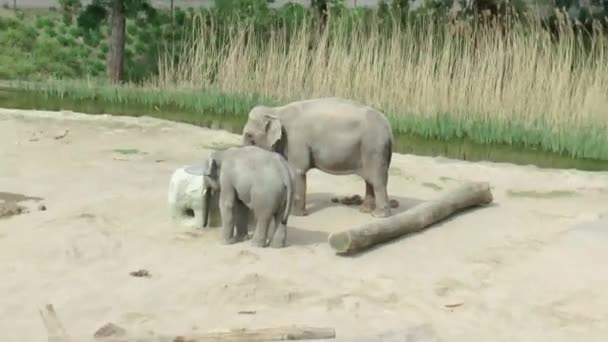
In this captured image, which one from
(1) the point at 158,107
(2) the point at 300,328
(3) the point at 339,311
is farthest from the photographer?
(1) the point at 158,107

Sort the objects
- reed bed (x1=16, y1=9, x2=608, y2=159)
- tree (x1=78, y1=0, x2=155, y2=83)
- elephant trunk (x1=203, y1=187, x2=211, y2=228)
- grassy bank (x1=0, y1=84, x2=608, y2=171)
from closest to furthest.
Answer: elephant trunk (x1=203, y1=187, x2=211, y2=228) → grassy bank (x1=0, y1=84, x2=608, y2=171) → reed bed (x1=16, y1=9, x2=608, y2=159) → tree (x1=78, y1=0, x2=155, y2=83)

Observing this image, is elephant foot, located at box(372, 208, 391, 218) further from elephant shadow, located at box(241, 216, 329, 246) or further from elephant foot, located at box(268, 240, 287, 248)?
elephant foot, located at box(268, 240, 287, 248)

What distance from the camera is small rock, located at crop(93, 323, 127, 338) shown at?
467 cm

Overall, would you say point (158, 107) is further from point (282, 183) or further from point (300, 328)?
point (300, 328)

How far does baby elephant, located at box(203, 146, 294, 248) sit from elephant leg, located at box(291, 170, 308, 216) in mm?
701

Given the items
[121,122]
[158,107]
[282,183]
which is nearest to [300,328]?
[282,183]

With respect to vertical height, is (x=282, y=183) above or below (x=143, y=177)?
above

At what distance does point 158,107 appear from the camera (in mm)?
13086

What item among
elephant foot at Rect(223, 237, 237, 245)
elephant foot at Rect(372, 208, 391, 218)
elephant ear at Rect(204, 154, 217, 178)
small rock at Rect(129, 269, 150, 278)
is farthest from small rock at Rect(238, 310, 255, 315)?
elephant foot at Rect(372, 208, 391, 218)

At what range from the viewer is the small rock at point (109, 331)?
184 inches

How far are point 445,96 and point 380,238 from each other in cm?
607

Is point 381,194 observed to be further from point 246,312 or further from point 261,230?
point 246,312

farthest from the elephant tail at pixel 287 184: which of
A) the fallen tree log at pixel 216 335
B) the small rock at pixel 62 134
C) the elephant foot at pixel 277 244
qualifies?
the small rock at pixel 62 134

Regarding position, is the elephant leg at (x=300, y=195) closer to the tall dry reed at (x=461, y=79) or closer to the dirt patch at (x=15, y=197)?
the dirt patch at (x=15, y=197)
